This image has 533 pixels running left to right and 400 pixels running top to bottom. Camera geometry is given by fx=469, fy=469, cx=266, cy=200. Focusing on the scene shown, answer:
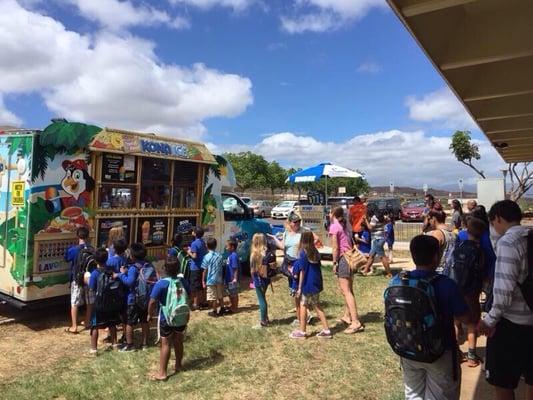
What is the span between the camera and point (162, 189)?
8430 millimetres

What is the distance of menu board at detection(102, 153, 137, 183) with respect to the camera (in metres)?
7.45

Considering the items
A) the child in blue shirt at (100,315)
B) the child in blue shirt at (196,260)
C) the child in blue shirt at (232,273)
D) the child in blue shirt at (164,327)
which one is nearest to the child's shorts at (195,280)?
the child in blue shirt at (196,260)

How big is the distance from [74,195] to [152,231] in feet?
5.24

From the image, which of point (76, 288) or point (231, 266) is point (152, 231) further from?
point (76, 288)

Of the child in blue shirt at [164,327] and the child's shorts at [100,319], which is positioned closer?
the child in blue shirt at [164,327]

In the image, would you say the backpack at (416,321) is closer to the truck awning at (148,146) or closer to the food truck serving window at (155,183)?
the truck awning at (148,146)

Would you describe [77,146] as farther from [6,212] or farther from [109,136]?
[6,212]

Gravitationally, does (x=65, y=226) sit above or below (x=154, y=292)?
above

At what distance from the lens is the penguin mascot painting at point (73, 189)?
6836 mm

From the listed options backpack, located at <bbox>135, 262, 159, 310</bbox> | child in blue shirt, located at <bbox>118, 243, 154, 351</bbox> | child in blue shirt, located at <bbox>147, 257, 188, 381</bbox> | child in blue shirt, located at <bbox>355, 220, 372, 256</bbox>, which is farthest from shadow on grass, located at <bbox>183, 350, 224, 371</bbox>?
child in blue shirt, located at <bbox>355, 220, 372, 256</bbox>

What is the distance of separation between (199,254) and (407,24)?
5489mm

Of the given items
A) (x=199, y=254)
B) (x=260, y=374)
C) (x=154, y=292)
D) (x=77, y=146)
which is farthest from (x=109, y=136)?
(x=260, y=374)

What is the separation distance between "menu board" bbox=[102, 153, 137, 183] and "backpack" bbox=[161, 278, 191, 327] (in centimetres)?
311

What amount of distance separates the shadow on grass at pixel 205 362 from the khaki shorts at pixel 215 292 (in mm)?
1751
